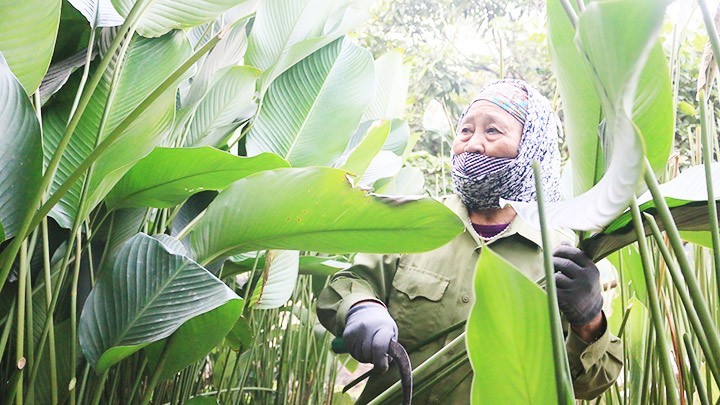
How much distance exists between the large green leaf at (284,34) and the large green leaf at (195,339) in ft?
1.22

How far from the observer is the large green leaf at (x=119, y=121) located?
0.60 m

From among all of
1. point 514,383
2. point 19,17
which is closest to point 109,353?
point 19,17

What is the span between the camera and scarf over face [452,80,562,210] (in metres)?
0.96

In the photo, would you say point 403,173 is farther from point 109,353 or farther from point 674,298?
point 109,353

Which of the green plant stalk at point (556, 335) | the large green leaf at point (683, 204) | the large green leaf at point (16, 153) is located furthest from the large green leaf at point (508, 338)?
the large green leaf at point (16, 153)

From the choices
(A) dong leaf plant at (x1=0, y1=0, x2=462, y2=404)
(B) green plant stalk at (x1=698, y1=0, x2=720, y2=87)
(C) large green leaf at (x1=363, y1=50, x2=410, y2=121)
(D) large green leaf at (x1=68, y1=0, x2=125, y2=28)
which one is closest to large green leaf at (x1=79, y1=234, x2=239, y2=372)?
(A) dong leaf plant at (x1=0, y1=0, x2=462, y2=404)

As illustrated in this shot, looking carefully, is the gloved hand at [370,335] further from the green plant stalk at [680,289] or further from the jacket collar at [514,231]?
the green plant stalk at [680,289]

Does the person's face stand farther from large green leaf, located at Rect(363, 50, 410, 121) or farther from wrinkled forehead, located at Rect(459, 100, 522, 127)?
large green leaf, located at Rect(363, 50, 410, 121)

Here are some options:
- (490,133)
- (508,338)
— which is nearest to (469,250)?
(490,133)

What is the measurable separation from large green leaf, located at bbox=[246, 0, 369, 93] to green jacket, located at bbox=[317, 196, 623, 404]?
31 centimetres

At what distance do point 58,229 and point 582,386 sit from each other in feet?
2.19

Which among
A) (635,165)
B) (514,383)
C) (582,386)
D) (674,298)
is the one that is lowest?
(582,386)

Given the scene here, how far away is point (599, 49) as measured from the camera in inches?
10.6

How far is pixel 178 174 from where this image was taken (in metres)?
0.68
